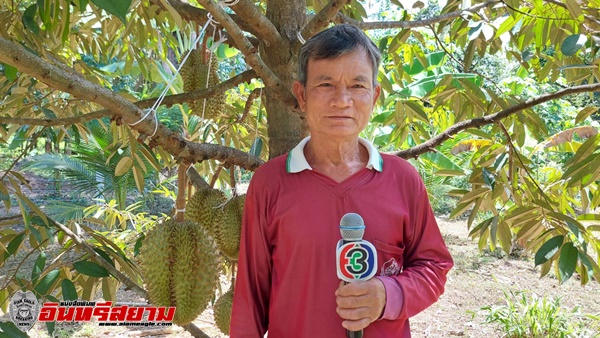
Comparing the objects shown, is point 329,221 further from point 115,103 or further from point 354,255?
point 115,103

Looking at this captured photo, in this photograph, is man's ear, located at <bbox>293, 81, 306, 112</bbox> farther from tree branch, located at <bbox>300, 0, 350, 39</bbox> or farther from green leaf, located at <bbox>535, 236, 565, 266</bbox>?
green leaf, located at <bbox>535, 236, 565, 266</bbox>

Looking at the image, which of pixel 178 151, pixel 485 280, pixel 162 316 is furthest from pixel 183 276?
pixel 485 280

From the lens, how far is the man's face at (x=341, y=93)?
894 millimetres

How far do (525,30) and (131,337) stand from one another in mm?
2721

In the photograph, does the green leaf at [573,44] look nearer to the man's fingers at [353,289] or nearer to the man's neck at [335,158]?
the man's neck at [335,158]

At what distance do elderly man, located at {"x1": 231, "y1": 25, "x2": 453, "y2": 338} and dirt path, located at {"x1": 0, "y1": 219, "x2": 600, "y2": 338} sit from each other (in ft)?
7.35

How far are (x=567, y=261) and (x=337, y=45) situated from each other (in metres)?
0.63

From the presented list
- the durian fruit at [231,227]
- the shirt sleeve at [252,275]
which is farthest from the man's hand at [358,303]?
the durian fruit at [231,227]

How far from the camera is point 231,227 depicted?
117cm

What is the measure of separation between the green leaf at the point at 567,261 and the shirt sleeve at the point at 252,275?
58cm

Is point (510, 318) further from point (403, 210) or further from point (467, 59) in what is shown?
point (403, 210)

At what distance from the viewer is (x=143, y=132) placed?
2.90 feet

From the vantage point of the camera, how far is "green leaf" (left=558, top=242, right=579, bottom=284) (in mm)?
1045

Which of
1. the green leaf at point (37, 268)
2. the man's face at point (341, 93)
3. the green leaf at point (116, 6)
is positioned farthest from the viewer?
the green leaf at point (37, 268)
